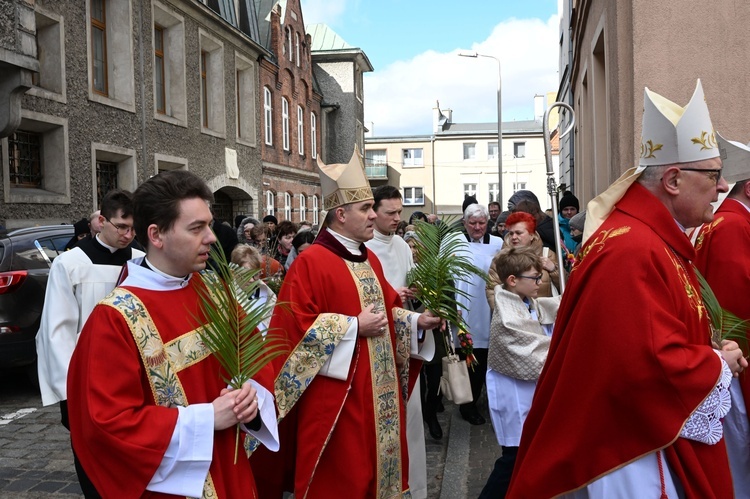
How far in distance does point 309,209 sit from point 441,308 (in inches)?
983

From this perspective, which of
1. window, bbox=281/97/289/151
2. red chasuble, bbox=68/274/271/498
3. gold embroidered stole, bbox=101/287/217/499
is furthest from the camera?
window, bbox=281/97/289/151

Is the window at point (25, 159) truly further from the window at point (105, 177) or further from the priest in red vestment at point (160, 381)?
the priest in red vestment at point (160, 381)

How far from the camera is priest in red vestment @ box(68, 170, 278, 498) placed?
7.57ft

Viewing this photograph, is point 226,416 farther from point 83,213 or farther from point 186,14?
point 186,14

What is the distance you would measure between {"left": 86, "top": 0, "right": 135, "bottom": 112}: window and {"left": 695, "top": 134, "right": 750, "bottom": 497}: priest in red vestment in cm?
1365

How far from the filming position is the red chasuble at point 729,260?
3482mm

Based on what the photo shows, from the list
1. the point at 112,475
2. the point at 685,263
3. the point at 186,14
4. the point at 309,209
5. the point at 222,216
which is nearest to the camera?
the point at 112,475

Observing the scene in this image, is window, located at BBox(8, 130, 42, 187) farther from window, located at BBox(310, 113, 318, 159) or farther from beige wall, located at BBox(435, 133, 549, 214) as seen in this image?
beige wall, located at BBox(435, 133, 549, 214)

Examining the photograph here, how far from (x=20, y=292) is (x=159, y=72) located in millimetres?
11436

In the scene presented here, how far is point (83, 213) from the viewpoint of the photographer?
13.6 metres

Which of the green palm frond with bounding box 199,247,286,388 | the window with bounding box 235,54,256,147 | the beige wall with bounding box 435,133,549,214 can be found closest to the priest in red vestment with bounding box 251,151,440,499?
the green palm frond with bounding box 199,247,286,388

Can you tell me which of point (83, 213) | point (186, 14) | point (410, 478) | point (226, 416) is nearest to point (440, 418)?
point (410, 478)

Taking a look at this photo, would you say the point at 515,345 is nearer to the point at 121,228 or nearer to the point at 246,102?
the point at 121,228

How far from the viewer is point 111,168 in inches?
606
